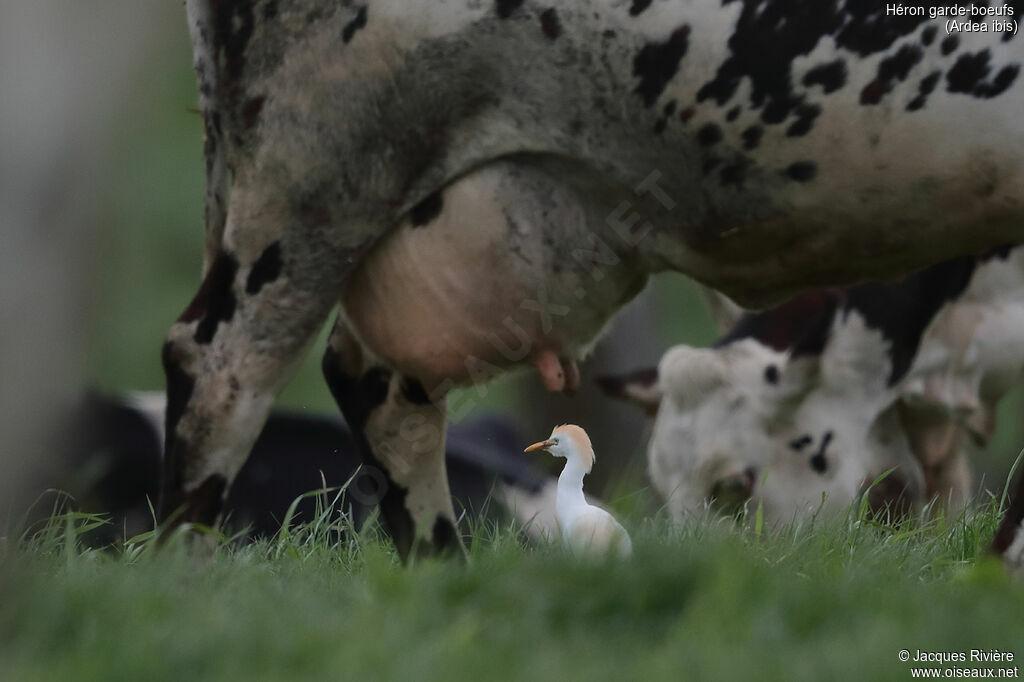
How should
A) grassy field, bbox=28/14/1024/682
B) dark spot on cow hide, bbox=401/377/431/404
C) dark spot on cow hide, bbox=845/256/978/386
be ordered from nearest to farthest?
grassy field, bbox=28/14/1024/682 < dark spot on cow hide, bbox=401/377/431/404 < dark spot on cow hide, bbox=845/256/978/386

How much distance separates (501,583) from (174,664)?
59cm

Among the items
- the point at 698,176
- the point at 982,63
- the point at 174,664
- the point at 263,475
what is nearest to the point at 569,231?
the point at 698,176

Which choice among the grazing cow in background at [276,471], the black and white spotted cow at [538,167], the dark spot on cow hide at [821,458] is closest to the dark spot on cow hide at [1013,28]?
the black and white spotted cow at [538,167]

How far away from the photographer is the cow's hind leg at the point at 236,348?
3.13m

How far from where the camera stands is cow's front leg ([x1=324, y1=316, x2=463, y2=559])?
11.6 feet

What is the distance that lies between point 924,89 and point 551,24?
756 mm

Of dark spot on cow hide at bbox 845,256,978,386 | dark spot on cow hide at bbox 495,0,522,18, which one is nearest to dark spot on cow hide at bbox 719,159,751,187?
dark spot on cow hide at bbox 495,0,522,18

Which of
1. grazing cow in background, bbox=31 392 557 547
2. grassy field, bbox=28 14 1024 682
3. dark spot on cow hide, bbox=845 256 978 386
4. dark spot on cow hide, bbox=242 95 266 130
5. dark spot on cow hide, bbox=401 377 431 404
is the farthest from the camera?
dark spot on cow hide, bbox=845 256 978 386

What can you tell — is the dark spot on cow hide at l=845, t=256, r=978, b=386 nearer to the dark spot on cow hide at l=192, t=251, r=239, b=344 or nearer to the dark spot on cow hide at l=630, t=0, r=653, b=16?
the dark spot on cow hide at l=630, t=0, r=653, b=16

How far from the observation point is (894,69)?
9.45 feet

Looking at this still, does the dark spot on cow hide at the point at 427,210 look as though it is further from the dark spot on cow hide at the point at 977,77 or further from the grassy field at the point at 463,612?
the dark spot on cow hide at the point at 977,77

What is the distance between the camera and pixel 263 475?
19.7ft

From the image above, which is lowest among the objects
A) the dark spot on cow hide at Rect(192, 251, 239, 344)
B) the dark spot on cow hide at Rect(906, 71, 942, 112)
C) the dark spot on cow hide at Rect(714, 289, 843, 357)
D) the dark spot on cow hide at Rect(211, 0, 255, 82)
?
the dark spot on cow hide at Rect(714, 289, 843, 357)

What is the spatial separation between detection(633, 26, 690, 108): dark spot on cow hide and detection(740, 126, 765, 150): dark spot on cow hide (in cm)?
19
